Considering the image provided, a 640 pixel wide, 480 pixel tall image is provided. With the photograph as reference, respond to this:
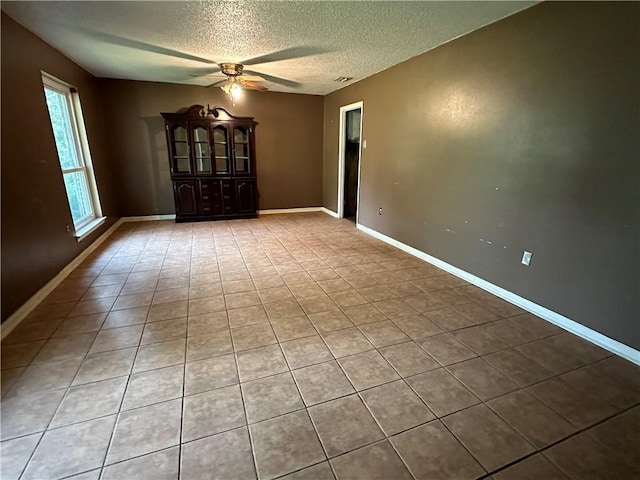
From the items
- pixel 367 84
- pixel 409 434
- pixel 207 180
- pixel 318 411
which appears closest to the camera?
pixel 409 434

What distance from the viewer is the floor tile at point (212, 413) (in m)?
1.50

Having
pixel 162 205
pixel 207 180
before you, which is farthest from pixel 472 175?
pixel 162 205

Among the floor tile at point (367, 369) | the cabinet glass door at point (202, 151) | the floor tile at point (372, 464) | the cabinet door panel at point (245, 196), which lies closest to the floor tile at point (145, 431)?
the floor tile at point (372, 464)

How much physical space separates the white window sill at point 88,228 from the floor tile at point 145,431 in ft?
9.68

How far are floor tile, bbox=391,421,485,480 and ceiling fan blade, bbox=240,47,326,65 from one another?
11.7ft

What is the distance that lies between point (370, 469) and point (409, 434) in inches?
10.8

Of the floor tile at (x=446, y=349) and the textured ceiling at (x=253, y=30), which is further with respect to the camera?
the textured ceiling at (x=253, y=30)

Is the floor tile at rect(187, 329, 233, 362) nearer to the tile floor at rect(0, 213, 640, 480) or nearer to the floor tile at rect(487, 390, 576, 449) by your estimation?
the tile floor at rect(0, 213, 640, 480)

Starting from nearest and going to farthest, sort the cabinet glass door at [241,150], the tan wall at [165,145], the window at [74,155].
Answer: the window at [74,155] < the tan wall at [165,145] < the cabinet glass door at [241,150]

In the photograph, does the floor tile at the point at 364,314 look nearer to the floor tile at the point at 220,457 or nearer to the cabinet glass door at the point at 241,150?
the floor tile at the point at 220,457

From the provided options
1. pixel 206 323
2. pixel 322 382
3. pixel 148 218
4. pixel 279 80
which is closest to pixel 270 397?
pixel 322 382

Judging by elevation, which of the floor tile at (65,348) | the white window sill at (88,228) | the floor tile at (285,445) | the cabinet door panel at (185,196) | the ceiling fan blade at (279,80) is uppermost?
the ceiling fan blade at (279,80)

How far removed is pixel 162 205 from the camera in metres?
5.77

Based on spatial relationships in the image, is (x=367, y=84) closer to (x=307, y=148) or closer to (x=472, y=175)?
(x=307, y=148)
